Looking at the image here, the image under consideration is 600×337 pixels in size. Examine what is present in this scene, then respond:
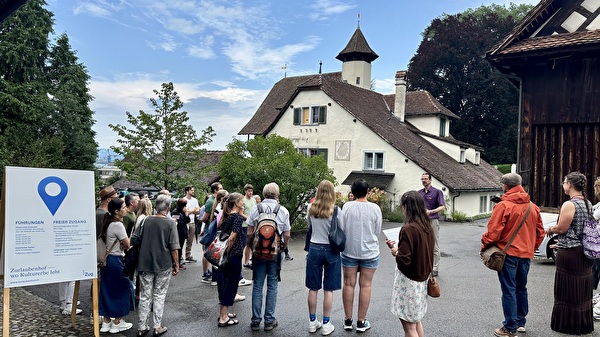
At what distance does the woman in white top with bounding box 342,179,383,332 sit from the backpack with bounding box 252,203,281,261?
0.88m

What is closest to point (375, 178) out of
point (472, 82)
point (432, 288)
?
point (432, 288)

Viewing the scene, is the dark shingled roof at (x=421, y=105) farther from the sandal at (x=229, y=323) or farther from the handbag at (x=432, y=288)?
the handbag at (x=432, y=288)

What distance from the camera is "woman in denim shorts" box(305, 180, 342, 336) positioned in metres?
5.36

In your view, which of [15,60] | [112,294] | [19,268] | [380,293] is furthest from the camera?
[15,60]

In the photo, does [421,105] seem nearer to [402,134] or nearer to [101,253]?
[402,134]

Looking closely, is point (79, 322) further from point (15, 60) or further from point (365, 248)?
point (15, 60)

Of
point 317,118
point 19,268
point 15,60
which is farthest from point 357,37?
point 19,268

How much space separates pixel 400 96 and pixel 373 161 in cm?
721

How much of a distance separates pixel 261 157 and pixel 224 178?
1656 mm

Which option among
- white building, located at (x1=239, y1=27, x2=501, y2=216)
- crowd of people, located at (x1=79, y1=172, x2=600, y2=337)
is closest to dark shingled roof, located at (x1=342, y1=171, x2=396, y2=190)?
white building, located at (x1=239, y1=27, x2=501, y2=216)

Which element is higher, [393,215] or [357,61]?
[357,61]

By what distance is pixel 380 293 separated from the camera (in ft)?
24.6

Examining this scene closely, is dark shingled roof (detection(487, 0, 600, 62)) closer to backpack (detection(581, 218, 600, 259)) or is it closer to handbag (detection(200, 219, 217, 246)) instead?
backpack (detection(581, 218, 600, 259))

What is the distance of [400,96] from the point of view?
3105 cm
